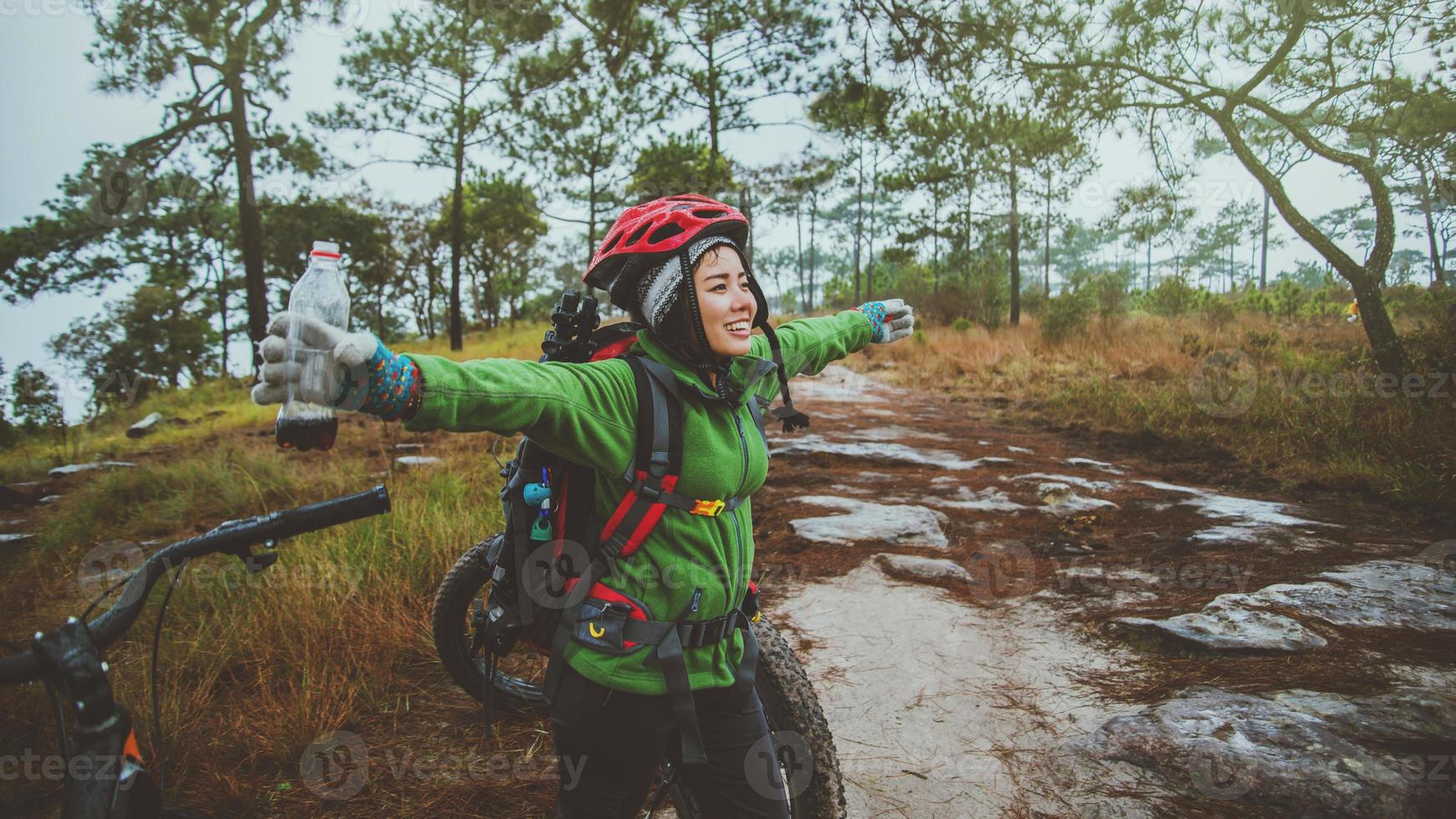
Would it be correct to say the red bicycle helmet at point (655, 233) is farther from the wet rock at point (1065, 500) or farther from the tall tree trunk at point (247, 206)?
the tall tree trunk at point (247, 206)

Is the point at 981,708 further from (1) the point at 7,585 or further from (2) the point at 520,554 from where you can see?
(1) the point at 7,585

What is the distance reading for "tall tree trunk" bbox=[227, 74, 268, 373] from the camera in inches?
422

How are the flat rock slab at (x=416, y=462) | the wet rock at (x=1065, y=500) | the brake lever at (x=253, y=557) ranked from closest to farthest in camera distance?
the brake lever at (x=253, y=557) → the wet rock at (x=1065, y=500) → the flat rock slab at (x=416, y=462)

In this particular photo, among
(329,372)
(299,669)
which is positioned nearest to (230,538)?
(329,372)

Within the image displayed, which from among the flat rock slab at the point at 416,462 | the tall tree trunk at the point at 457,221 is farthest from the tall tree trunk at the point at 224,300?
the flat rock slab at the point at 416,462

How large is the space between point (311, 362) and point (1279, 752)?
293cm

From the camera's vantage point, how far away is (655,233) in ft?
5.46

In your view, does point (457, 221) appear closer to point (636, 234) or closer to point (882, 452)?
point (882, 452)

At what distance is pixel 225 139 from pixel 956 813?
14066 millimetres

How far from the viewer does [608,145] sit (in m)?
17.9

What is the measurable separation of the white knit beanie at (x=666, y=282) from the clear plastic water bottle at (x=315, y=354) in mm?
692

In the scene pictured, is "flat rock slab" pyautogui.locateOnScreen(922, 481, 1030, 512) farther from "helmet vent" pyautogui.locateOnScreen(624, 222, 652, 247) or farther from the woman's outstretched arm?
the woman's outstretched arm

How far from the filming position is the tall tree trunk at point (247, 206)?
35.2 ft

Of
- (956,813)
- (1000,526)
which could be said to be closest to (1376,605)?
(1000,526)
